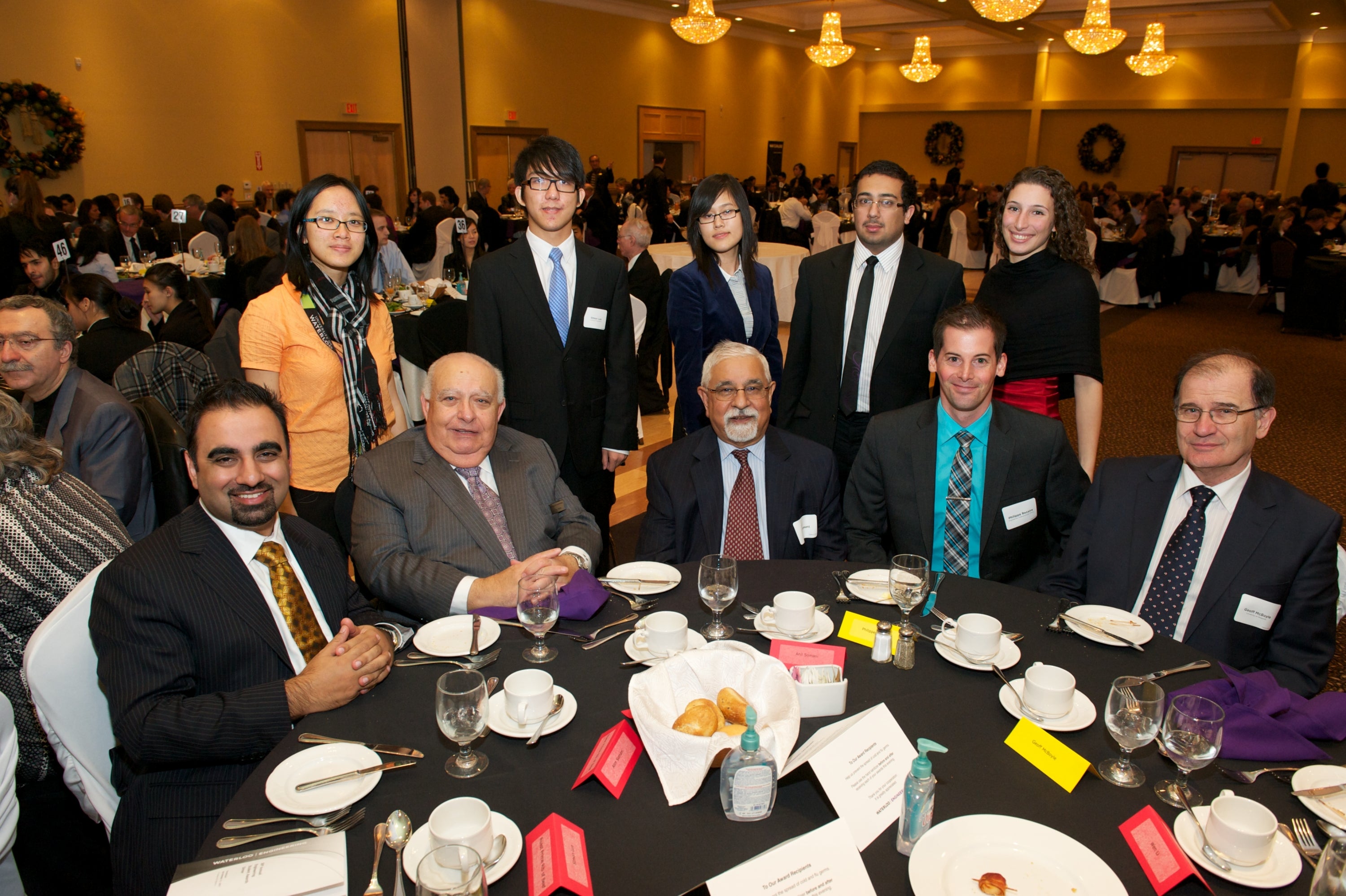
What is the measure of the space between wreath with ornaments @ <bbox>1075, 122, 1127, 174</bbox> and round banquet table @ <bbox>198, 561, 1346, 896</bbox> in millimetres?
20598

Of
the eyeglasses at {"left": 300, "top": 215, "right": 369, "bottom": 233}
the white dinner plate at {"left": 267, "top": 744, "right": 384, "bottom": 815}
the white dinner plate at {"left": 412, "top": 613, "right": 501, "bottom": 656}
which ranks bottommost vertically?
the white dinner plate at {"left": 267, "top": 744, "right": 384, "bottom": 815}

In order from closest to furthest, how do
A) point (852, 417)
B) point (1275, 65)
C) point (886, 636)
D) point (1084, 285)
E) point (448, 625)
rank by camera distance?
point (886, 636)
point (448, 625)
point (1084, 285)
point (852, 417)
point (1275, 65)

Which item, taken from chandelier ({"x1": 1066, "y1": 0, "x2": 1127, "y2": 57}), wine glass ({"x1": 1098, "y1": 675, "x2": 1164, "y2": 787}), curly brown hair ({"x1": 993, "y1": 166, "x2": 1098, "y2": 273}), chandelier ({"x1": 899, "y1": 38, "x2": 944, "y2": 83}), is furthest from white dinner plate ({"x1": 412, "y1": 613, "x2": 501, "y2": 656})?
chandelier ({"x1": 899, "y1": 38, "x2": 944, "y2": 83})

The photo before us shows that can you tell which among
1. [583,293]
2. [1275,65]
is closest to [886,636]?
[583,293]

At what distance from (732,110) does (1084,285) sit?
17.2m

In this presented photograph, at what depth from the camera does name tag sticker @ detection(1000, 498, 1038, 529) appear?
95.3 inches

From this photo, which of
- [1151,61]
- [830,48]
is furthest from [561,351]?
[1151,61]

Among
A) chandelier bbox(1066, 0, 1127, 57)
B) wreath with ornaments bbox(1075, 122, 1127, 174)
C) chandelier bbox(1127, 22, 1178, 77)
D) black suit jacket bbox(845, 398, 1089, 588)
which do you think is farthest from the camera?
wreath with ornaments bbox(1075, 122, 1127, 174)

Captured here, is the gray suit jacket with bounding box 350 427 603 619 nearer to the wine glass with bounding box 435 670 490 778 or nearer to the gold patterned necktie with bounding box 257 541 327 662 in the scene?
the gold patterned necktie with bounding box 257 541 327 662

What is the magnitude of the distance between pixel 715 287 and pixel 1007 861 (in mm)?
2371

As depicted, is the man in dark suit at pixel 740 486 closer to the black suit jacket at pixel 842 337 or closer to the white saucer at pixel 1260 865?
the black suit jacket at pixel 842 337

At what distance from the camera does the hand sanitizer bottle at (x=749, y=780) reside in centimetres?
123

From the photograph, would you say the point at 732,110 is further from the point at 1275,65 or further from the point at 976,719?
the point at 976,719

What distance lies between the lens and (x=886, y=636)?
171cm
